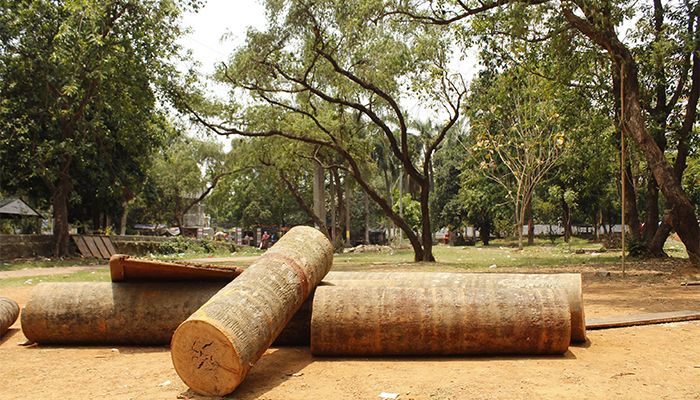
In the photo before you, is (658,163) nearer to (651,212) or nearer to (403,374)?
(651,212)

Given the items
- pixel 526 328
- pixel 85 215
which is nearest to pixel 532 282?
pixel 526 328

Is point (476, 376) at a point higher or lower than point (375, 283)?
lower

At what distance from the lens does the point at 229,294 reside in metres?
4.84

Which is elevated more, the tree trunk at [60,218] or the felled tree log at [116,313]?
the tree trunk at [60,218]

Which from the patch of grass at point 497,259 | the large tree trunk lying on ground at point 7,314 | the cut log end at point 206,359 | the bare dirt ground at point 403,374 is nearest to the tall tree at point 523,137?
the patch of grass at point 497,259

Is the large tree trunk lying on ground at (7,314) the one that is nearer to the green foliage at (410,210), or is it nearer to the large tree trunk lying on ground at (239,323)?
the large tree trunk lying on ground at (239,323)

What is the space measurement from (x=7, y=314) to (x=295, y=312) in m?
3.74

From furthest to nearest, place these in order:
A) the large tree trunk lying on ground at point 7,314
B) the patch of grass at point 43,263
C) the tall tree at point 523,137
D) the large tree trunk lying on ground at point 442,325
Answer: the tall tree at point 523,137, the patch of grass at point 43,263, the large tree trunk lying on ground at point 7,314, the large tree trunk lying on ground at point 442,325

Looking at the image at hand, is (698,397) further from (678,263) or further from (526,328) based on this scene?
(678,263)

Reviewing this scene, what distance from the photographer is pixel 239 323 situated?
453 centimetres

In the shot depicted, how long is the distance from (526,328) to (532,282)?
1.08 meters

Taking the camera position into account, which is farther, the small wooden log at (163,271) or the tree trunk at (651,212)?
the tree trunk at (651,212)

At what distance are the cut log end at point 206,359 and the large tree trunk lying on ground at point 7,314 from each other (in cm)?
362

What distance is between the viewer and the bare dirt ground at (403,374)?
4.25m
